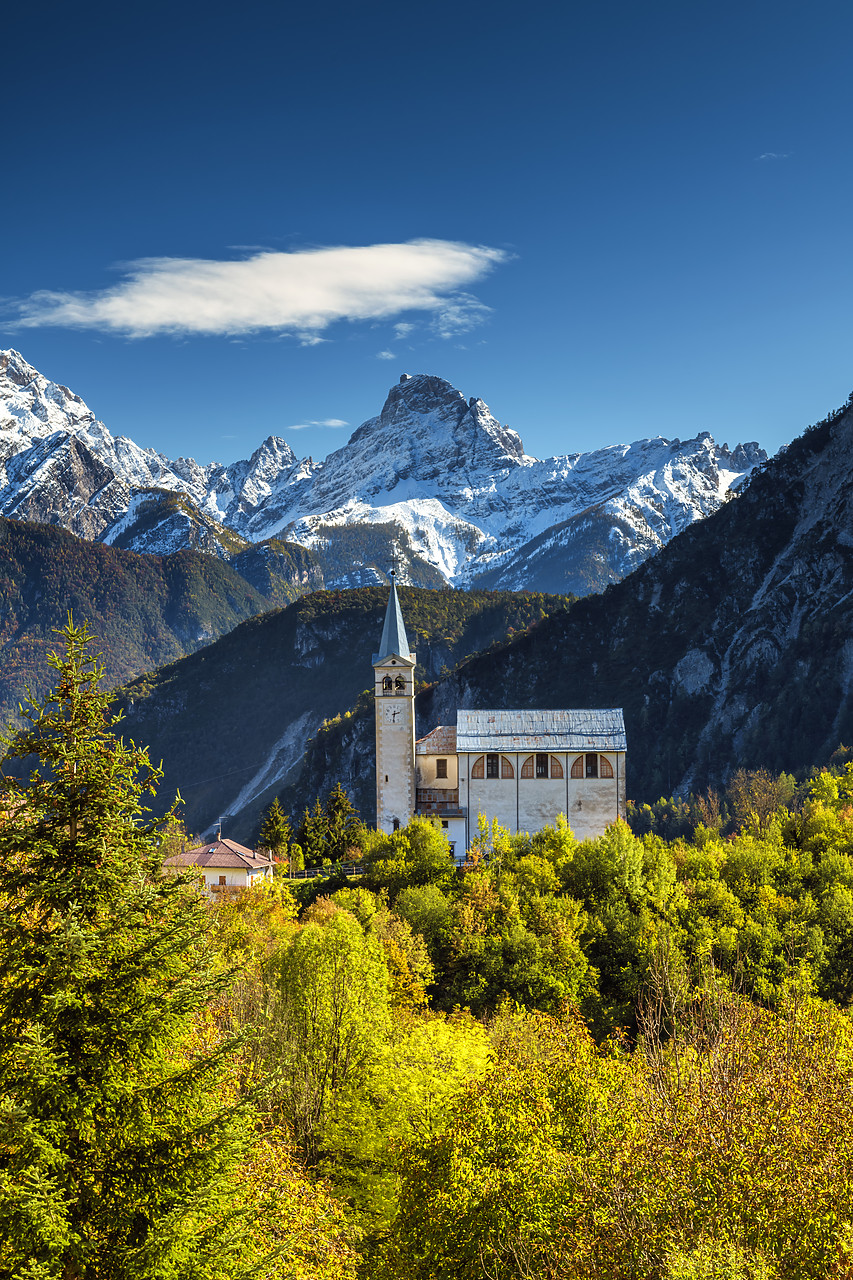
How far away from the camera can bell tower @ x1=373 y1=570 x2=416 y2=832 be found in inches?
3223

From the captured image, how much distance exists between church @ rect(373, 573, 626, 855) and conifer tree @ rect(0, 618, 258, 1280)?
196 feet

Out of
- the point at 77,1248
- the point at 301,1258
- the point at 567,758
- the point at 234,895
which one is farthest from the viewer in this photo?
the point at 567,758

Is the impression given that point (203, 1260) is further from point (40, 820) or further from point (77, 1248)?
point (40, 820)

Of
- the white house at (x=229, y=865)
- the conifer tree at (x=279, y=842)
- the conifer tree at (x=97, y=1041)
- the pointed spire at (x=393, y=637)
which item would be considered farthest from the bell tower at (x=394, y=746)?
the conifer tree at (x=97, y=1041)

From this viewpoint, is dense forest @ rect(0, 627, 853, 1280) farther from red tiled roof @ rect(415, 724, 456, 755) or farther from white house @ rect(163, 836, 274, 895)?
red tiled roof @ rect(415, 724, 456, 755)

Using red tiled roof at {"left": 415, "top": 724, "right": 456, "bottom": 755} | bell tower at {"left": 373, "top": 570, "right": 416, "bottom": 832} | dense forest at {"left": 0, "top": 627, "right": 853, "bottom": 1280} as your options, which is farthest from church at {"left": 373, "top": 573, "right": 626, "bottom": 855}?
dense forest at {"left": 0, "top": 627, "right": 853, "bottom": 1280}

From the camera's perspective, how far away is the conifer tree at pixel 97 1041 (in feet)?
61.1

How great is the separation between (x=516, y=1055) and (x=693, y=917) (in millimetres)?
28800

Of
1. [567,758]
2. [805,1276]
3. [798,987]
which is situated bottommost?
[798,987]

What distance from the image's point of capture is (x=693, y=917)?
216 ft

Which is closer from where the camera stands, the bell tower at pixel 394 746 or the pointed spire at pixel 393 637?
the bell tower at pixel 394 746

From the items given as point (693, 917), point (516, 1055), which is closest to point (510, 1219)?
point (516, 1055)

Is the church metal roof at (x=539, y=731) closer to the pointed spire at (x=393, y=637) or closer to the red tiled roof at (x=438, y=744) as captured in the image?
the red tiled roof at (x=438, y=744)

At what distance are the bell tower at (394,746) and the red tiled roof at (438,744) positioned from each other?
1.60m
